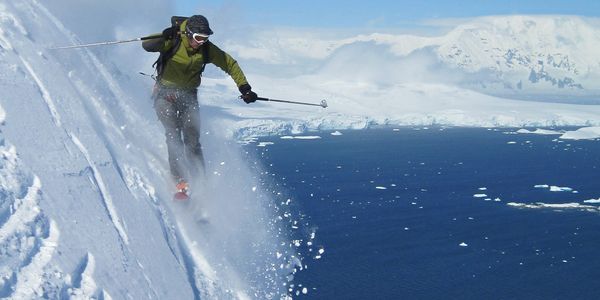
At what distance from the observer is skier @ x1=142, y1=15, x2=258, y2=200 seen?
22.0 feet

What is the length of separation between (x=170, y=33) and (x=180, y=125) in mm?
1450

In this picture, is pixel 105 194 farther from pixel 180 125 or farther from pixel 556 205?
pixel 556 205

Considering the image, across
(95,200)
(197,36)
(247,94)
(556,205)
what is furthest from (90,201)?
(556,205)

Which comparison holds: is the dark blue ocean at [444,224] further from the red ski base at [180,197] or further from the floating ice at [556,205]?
the red ski base at [180,197]

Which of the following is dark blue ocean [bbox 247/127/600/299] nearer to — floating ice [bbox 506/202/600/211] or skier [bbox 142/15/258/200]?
floating ice [bbox 506/202/600/211]

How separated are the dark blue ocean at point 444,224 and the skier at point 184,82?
25.2 m

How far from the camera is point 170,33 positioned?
264 inches

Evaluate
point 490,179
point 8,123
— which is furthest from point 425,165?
point 8,123

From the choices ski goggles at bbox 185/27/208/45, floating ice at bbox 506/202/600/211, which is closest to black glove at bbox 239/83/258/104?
ski goggles at bbox 185/27/208/45

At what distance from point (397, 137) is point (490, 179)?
6222 centimetres

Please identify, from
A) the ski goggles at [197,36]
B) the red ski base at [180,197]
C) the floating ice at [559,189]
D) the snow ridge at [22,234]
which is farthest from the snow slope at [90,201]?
the floating ice at [559,189]

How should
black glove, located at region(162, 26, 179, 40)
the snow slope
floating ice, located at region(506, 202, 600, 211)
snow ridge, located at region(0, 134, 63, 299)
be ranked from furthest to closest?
floating ice, located at region(506, 202, 600, 211) < black glove, located at region(162, 26, 179, 40) < the snow slope < snow ridge, located at region(0, 134, 63, 299)

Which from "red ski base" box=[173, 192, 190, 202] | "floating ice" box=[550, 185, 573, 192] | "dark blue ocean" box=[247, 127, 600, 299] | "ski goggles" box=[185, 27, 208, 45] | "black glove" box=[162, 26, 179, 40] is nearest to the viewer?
"ski goggles" box=[185, 27, 208, 45]

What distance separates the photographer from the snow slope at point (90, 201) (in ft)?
13.1
